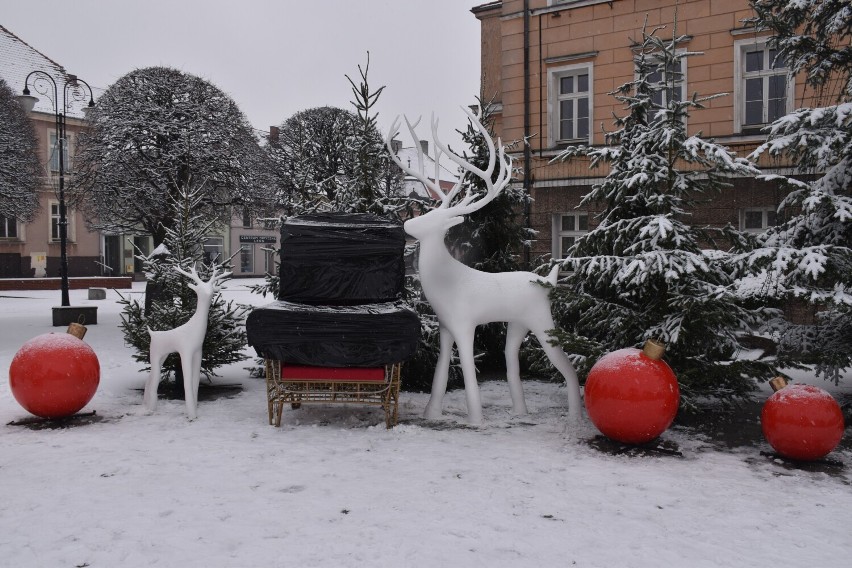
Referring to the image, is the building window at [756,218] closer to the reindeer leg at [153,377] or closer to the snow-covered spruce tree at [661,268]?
the snow-covered spruce tree at [661,268]

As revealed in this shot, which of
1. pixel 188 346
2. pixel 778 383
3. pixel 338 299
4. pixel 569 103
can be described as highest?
pixel 569 103

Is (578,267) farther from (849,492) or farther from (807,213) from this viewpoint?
(849,492)

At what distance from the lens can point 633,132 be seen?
710 cm

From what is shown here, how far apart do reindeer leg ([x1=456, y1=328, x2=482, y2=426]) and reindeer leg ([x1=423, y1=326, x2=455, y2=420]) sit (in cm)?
21

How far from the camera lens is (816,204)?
6227mm

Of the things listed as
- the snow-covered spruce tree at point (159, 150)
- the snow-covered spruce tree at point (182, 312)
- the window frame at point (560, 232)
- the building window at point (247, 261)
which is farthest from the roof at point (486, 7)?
the building window at point (247, 261)

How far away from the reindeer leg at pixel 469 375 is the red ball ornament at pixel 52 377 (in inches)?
142

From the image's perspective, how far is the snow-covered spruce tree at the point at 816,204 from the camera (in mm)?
5793

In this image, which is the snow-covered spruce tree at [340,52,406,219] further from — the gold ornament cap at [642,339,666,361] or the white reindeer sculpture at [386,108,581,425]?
the gold ornament cap at [642,339,666,361]

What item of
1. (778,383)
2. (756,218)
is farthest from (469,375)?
(756,218)

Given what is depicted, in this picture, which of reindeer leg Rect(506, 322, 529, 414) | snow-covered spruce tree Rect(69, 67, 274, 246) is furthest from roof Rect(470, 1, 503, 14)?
reindeer leg Rect(506, 322, 529, 414)

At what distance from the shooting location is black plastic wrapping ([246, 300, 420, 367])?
604cm

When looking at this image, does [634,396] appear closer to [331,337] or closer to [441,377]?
[441,377]

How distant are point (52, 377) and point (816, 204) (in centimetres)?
730
